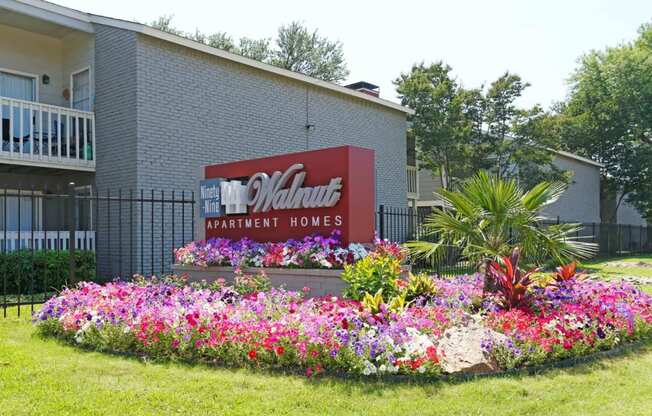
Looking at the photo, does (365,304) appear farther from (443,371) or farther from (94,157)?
(94,157)

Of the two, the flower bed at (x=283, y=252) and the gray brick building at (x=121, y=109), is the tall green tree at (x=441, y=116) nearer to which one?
the gray brick building at (x=121, y=109)

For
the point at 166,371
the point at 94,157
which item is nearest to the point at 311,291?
the point at 166,371

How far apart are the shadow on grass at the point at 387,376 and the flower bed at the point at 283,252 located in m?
2.86

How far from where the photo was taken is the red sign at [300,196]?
342 inches

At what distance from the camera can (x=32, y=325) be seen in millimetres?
8078

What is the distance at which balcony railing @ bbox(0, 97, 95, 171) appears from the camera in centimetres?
1307

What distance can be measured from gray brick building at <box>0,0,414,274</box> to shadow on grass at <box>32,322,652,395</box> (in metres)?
6.78

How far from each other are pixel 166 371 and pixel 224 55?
1124 cm

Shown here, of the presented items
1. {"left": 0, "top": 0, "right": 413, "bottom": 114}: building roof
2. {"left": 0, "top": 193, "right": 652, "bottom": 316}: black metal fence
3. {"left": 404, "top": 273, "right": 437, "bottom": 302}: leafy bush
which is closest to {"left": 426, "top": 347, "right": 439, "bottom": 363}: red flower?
{"left": 404, "top": 273, "right": 437, "bottom": 302}: leafy bush

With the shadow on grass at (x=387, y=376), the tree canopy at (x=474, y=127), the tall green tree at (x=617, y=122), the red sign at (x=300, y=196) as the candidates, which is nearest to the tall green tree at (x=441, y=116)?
the tree canopy at (x=474, y=127)

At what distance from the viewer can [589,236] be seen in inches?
639

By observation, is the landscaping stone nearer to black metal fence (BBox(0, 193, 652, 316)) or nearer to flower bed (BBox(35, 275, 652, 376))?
flower bed (BBox(35, 275, 652, 376))

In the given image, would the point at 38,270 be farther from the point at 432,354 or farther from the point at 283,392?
the point at 432,354

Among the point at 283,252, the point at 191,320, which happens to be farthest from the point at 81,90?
the point at 191,320
